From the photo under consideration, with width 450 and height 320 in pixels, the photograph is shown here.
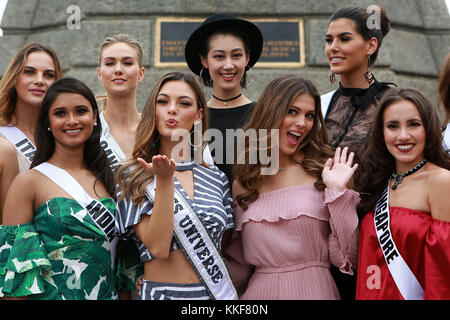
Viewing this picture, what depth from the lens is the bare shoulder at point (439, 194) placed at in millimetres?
2912

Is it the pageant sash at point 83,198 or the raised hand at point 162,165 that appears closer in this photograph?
the raised hand at point 162,165

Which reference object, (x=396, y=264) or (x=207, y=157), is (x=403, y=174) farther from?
(x=207, y=157)

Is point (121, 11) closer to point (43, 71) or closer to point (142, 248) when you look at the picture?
point (43, 71)

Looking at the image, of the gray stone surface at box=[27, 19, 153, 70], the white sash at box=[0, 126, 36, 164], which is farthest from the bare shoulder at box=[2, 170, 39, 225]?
the gray stone surface at box=[27, 19, 153, 70]

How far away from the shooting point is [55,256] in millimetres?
3139

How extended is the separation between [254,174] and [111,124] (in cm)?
167

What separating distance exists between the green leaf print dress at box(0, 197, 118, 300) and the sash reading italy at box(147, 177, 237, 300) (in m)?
0.50

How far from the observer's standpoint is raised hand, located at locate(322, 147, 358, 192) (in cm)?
325

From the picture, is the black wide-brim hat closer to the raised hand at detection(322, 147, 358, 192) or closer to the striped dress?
the striped dress

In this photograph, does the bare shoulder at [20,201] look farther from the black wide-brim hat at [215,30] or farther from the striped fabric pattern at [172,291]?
the black wide-brim hat at [215,30]

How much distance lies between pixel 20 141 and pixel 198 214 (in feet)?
5.52

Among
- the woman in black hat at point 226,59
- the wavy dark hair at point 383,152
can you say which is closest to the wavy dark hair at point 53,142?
the woman in black hat at point 226,59

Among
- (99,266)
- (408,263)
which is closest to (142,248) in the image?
(99,266)

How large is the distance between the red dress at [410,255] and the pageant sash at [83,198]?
1603 mm
